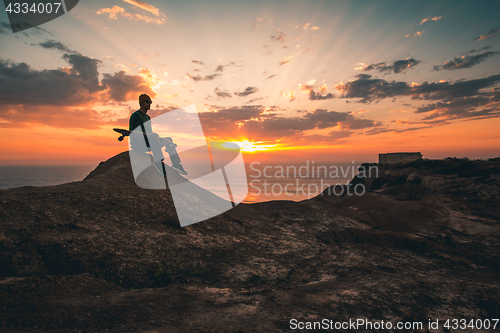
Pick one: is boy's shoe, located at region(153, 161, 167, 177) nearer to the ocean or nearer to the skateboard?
the skateboard

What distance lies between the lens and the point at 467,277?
871cm

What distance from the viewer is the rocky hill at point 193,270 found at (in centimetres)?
478

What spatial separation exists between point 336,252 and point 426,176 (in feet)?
104

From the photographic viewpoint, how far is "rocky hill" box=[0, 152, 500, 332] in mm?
4777

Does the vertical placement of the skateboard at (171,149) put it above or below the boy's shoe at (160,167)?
above

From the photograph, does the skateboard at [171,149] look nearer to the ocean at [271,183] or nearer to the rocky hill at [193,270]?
the rocky hill at [193,270]

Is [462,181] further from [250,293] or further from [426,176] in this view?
[250,293]

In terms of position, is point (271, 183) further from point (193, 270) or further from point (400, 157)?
point (193, 270)

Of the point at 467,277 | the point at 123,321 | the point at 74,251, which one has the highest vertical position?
the point at 74,251

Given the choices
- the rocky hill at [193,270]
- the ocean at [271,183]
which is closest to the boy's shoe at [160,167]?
the rocky hill at [193,270]

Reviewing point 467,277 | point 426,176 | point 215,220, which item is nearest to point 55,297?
point 215,220

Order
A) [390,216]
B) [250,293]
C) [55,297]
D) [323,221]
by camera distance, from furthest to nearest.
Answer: [390,216] < [323,221] < [250,293] < [55,297]

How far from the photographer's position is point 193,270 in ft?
24.1

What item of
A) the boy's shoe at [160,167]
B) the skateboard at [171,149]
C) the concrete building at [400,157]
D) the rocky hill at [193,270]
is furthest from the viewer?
the concrete building at [400,157]
